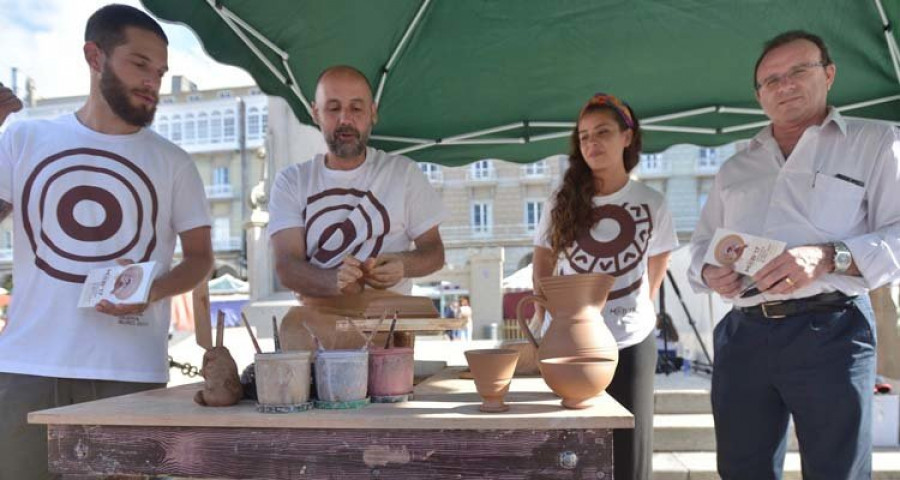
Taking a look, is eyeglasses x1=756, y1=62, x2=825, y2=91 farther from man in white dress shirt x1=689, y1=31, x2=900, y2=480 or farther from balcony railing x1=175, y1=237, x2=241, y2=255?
balcony railing x1=175, y1=237, x2=241, y2=255

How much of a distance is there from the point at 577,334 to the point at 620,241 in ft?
3.53

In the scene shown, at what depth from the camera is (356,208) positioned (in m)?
2.26

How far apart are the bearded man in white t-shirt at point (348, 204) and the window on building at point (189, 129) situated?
132 ft

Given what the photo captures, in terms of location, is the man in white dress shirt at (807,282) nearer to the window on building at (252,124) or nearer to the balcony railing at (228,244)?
the balcony railing at (228,244)

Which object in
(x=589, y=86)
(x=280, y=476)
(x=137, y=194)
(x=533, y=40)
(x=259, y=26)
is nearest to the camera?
(x=280, y=476)

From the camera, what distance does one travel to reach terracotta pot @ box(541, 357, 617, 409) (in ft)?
4.40

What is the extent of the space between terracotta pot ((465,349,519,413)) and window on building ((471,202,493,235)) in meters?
29.8

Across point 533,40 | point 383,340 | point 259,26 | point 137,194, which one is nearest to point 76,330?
point 137,194

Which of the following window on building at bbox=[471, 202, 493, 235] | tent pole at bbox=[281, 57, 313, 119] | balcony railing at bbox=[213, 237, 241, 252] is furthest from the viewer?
balcony railing at bbox=[213, 237, 241, 252]

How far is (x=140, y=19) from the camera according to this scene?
211 cm

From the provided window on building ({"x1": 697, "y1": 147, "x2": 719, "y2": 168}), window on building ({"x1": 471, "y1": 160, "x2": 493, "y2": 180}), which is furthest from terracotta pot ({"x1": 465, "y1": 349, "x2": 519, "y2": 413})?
window on building ({"x1": 697, "y1": 147, "x2": 719, "y2": 168})

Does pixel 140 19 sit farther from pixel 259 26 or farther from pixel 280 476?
pixel 280 476

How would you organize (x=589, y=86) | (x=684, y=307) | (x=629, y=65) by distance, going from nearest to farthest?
(x=629, y=65), (x=589, y=86), (x=684, y=307)

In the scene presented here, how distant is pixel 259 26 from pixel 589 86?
6.25 ft
